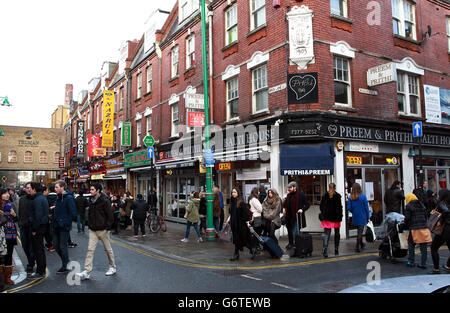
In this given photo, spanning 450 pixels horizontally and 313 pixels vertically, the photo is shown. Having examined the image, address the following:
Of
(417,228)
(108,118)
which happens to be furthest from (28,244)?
(108,118)

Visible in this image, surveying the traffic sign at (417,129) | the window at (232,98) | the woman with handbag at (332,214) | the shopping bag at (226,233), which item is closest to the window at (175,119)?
the window at (232,98)

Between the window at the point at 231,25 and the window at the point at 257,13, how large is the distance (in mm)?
1136

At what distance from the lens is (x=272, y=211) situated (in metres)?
8.75

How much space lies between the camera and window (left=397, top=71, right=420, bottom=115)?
14.3m

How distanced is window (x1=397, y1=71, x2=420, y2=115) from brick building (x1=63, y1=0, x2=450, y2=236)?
0.05 m

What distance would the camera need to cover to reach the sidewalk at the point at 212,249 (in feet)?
26.9

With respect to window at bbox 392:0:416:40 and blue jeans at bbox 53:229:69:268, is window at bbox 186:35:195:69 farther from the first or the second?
blue jeans at bbox 53:229:69:268

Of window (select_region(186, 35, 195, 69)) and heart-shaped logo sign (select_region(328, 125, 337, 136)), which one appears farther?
window (select_region(186, 35, 195, 69))

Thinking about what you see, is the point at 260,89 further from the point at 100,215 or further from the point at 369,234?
the point at 100,215

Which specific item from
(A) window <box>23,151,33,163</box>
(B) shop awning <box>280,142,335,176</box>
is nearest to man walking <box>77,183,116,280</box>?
(B) shop awning <box>280,142,335,176</box>

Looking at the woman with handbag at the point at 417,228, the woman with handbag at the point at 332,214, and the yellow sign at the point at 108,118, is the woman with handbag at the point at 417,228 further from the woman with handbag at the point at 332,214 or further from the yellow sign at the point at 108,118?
the yellow sign at the point at 108,118
